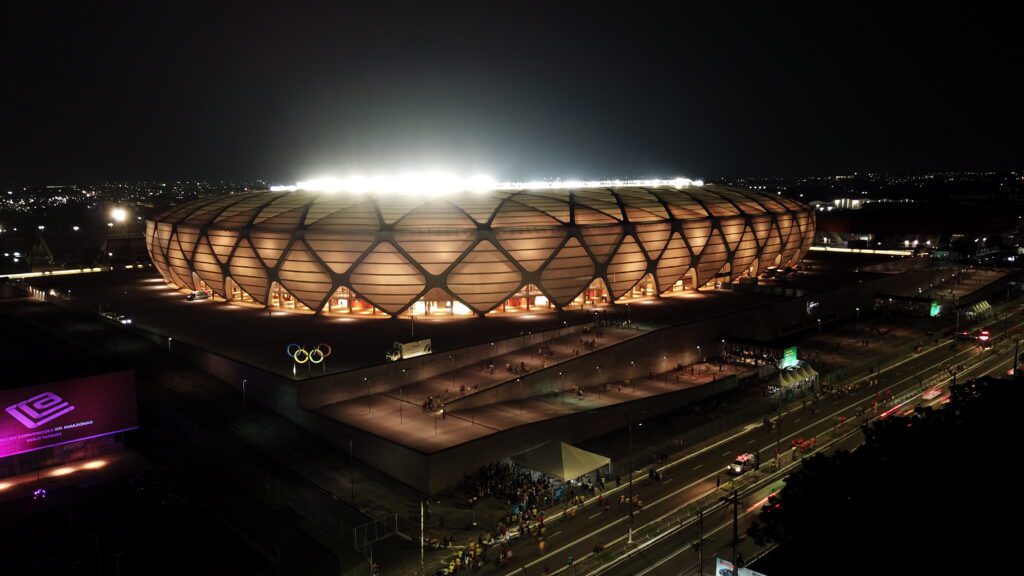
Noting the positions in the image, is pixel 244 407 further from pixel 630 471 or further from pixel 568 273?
pixel 568 273

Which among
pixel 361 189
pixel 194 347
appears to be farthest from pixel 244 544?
pixel 361 189

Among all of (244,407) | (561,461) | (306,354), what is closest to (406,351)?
(306,354)

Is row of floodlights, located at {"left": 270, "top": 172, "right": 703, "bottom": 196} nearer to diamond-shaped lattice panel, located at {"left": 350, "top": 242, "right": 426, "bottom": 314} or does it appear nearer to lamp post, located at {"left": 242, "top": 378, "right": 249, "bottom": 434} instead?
diamond-shaped lattice panel, located at {"left": 350, "top": 242, "right": 426, "bottom": 314}

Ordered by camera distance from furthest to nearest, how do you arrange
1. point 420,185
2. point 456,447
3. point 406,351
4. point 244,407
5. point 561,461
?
point 420,185 → point 406,351 → point 244,407 → point 456,447 → point 561,461

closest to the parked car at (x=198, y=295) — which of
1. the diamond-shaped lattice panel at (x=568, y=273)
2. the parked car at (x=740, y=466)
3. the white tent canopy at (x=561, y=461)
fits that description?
the diamond-shaped lattice panel at (x=568, y=273)

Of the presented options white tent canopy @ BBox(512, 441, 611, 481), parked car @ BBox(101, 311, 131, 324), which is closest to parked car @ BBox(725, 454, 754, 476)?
white tent canopy @ BBox(512, 441, 611, 481)

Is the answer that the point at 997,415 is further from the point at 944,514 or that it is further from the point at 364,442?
the point at 364,442
